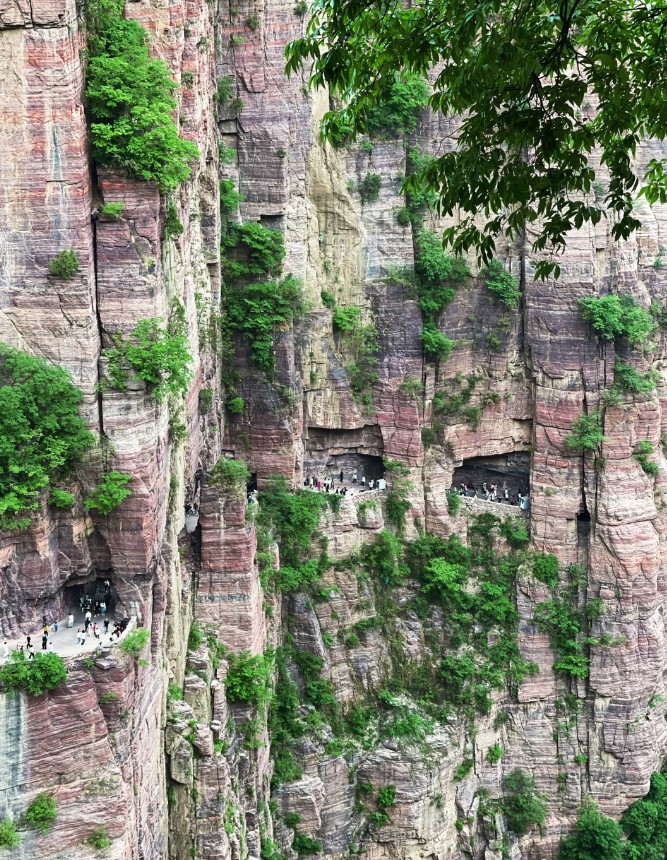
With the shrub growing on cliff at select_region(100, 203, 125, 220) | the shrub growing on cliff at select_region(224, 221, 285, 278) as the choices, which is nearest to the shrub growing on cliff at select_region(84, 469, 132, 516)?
the shrub growing on cliff at select_region(100, 203, 125, 220)

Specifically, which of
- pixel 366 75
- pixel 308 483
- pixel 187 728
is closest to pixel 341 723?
pixel 308 483

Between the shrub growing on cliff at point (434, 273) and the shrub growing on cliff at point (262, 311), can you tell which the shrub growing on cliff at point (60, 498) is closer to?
the shrub growing on cliff at point (262, 311)

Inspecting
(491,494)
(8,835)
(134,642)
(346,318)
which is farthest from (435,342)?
(8,835)

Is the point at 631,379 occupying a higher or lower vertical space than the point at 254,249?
lower

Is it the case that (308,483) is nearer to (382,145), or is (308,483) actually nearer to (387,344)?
(387,344)

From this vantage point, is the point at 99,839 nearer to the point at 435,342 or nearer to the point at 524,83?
the point at 524,83

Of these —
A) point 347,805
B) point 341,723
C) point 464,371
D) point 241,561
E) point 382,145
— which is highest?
point 382,145
